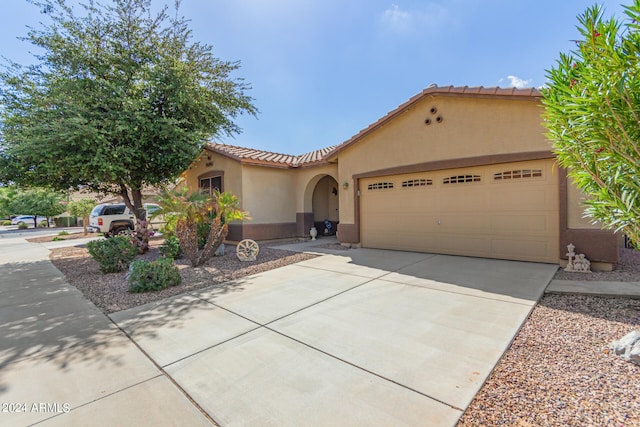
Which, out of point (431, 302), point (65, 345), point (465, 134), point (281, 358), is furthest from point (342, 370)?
point (465, 134)

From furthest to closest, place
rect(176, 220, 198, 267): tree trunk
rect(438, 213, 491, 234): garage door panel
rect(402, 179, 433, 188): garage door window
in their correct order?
rect(402, 179, 433, 188): garage door window < rect(438, 213, 491, 234): garage door panel < rect(176, 220, 198, 267): tree trunk

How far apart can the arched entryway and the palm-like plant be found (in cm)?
658

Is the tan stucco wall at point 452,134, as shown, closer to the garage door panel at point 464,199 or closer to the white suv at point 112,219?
the garage door panel at point 464,199

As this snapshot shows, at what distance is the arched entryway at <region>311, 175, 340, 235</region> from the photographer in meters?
14.8

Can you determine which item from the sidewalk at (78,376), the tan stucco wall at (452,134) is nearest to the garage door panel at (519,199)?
the tan stucco wall at (452,134)

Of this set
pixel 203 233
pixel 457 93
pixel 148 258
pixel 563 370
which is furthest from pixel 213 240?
pixel 457 93

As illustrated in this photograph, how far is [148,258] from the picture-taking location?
10.1 m

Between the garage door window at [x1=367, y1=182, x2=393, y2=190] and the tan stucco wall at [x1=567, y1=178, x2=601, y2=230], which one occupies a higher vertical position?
the garage door window at [x1=367, y1=182, x2=393, y2=190]

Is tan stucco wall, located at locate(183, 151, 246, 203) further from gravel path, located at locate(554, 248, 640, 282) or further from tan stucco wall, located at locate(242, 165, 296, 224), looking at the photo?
gravel path, located at locate(554, 248, 640, 282)

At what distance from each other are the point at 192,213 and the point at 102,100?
463cm

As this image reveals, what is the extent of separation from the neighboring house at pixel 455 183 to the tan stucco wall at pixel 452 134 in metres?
0.03

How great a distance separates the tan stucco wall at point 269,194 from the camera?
1222 centimetres

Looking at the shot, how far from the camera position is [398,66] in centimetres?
1130

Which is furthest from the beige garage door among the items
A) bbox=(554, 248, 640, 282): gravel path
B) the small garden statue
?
bbox=(554, 248, 640, 282): gravel path
